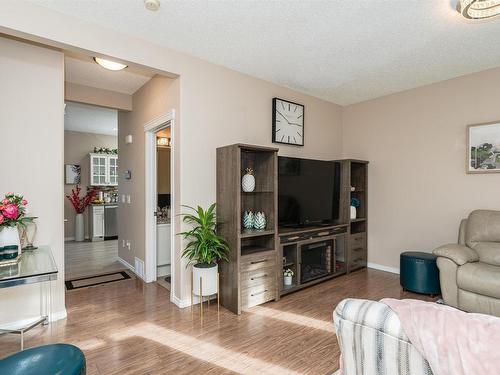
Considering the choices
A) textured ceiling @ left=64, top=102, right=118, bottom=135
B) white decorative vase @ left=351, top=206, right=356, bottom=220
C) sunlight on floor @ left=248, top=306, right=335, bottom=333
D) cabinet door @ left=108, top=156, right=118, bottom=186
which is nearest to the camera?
sunlight on floor @ left=248, top=306, right=335, bottom=333

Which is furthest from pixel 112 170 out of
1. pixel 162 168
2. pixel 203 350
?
pixel 203 350

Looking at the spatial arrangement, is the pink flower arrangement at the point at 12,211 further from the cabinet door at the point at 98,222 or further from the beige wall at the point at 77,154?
the beige wall at the point at 77,154

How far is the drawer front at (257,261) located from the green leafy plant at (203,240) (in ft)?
0.63

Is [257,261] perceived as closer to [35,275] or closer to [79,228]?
[35,275]

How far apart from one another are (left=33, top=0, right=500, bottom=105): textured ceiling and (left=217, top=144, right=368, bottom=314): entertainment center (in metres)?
1.03

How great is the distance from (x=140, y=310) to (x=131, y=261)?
1561 mm

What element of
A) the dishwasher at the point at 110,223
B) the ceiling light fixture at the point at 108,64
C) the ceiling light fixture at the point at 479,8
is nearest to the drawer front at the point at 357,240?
the ceiling light fixture at the point at 479,8

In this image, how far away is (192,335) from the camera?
2482mm

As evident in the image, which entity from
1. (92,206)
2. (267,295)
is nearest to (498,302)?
(267,295)

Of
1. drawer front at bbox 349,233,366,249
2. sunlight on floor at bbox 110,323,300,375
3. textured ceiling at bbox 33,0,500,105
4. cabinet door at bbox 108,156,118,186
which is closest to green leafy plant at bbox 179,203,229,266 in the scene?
sunlight on floor at bbox 110,323,300,375

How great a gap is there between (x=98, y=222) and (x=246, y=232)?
5.47 metres

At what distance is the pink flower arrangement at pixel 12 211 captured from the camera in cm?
213

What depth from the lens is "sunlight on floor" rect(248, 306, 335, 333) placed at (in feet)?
8.64

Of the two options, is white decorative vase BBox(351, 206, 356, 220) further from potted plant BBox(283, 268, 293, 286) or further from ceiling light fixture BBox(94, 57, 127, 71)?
ceiling light fixture BBox(94, 57, 127, 71)
